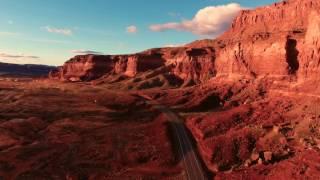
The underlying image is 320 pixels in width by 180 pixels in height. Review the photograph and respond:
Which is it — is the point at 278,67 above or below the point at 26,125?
above

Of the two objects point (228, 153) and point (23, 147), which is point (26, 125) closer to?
point (23, 147)

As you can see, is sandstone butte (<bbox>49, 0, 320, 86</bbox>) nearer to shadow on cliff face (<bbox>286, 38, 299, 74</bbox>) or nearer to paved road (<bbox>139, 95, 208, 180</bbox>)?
shadow on cliff face (<bbox>286, 38, 299, 74</bbox>)

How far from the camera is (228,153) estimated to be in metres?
60.2

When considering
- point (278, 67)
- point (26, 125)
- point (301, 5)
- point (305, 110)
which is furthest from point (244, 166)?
point (301, 5)

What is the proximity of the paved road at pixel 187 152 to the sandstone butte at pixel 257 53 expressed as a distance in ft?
80.1

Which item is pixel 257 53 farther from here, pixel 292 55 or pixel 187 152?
pixel 187 152

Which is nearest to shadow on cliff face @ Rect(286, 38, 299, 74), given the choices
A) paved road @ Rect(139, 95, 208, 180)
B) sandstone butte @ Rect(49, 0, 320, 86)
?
sandstone butte @ Rect(49, 0, 320, 86)

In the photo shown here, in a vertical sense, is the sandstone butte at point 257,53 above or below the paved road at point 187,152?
above

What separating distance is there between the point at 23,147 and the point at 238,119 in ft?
138

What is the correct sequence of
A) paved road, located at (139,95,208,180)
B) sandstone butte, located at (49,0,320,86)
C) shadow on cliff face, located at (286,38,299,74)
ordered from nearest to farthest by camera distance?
paved road, located at (139,95,208,180), sandstone butte, located at (49,0,320,86), shadow on cliff face, located at (286,38,299,74)

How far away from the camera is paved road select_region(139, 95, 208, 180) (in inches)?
2152

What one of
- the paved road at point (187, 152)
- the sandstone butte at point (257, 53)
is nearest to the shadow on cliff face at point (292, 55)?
the sandstone butte at point (257, 53)

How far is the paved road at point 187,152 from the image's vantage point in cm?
5466

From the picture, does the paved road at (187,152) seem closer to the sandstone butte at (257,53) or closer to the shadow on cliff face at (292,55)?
the sandstone butte at (257,53)
